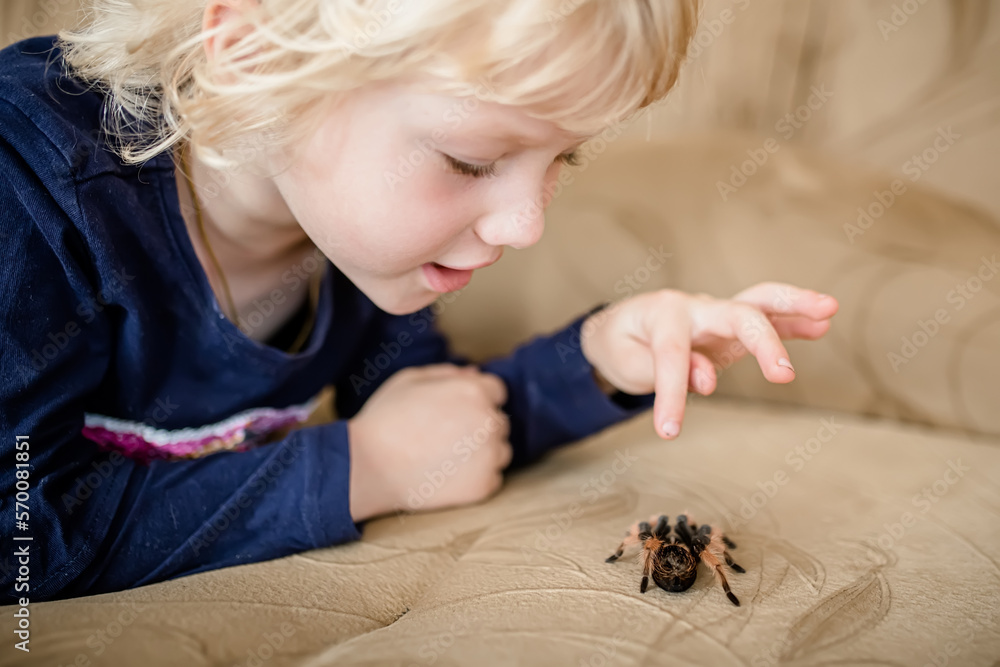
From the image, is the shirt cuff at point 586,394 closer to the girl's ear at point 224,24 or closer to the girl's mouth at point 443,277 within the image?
the girl's mouth at point 443,277

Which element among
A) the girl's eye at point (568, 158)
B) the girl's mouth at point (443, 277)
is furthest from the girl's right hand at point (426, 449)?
the girl's eye at point (568, 158)

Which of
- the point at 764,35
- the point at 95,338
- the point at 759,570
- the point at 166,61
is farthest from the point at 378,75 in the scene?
the point at 764,35

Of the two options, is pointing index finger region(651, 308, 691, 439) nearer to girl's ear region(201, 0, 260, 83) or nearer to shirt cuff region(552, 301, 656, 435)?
shirt cuff region(552, 301, 656, 435)

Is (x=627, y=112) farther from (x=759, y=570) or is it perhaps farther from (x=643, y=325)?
(x=759, y=570)

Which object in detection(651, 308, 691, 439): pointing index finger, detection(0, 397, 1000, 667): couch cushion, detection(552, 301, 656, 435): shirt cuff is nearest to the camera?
detection(0, 397, 1000, 667): couch cushion

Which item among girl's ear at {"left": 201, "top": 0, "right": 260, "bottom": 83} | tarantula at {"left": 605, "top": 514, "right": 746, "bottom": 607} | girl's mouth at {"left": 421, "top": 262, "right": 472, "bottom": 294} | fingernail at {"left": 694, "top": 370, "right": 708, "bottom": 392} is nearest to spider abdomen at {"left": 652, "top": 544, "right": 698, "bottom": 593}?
tarantula at {"left": 605, "top": 514, "right": 746, "bottom": 607}

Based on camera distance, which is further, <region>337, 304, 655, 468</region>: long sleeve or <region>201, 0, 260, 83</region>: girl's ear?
<region>337, 304, 655, 468</region>: long sleeve

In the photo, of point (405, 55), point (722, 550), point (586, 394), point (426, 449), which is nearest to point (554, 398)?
point (586, 394)

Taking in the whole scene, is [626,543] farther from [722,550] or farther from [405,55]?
[405,55]
